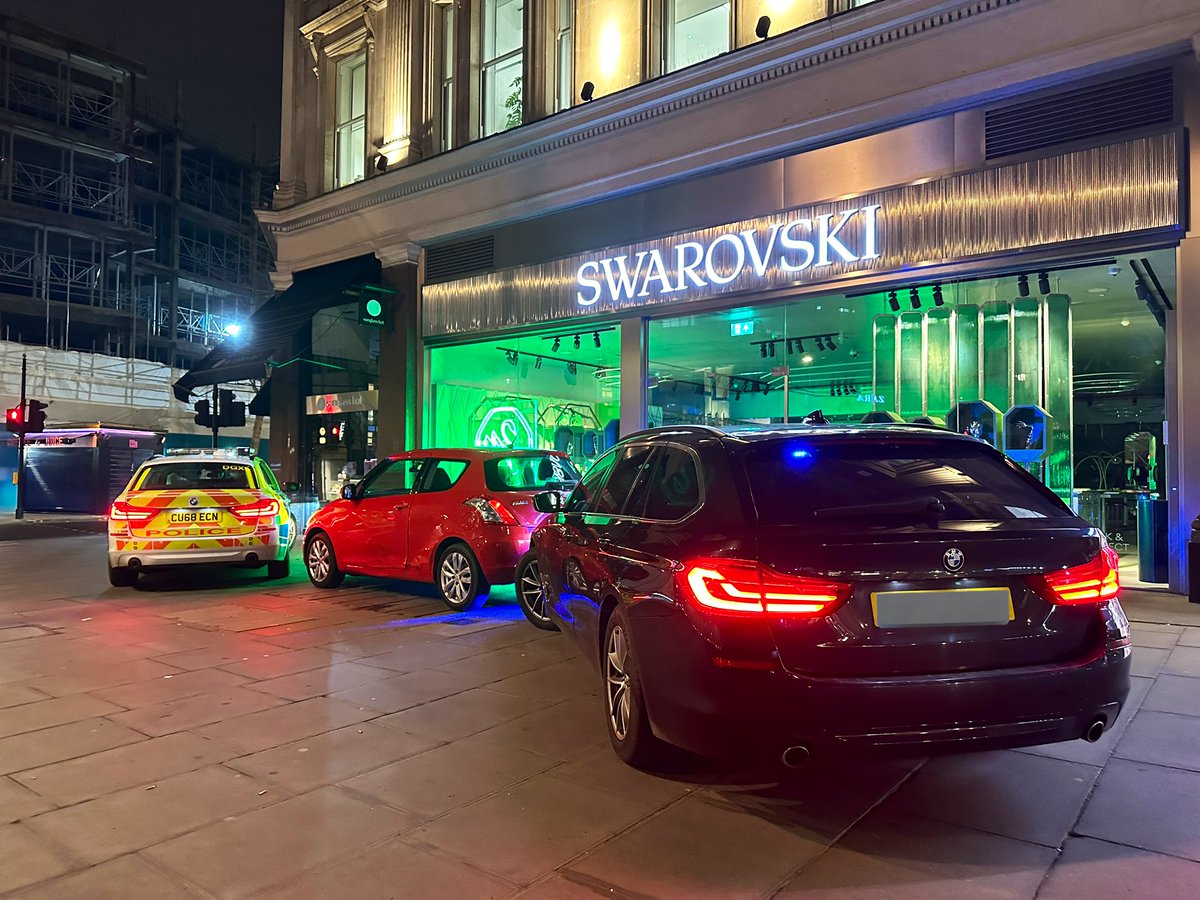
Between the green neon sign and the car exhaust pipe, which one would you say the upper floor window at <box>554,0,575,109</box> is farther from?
the car exhaust pipe

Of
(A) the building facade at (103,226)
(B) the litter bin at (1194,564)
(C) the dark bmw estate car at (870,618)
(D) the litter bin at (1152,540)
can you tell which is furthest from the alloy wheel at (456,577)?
(A) the building facade at (103,226)

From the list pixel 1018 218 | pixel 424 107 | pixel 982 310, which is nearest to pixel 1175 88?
pixel 1018 218

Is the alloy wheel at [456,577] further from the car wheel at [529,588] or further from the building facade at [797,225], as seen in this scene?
the building facade at [797,225]

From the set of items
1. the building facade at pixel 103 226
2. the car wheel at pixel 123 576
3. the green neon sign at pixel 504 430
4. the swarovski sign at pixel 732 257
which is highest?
the building facade at pixel 103 226

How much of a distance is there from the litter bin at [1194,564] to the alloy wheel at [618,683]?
6.77 metres

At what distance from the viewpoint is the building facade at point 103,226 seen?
39.9 metres

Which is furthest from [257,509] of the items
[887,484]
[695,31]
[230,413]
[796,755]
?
[230,413]

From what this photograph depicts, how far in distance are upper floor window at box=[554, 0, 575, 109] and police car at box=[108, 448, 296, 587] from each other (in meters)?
8.51

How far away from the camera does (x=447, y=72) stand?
16562 millimetres

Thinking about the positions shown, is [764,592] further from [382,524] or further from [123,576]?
[123,576]

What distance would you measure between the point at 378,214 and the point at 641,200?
A: 21.6 feet

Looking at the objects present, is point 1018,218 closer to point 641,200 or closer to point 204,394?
point 641,200

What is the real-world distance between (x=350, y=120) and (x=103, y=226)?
3077 centimetres

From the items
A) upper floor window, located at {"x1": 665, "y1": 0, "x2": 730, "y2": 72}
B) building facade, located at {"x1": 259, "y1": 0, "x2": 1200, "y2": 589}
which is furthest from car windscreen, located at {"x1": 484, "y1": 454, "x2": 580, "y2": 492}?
upper floor window, located at {"x1": 665, "y1": 0, "x2": 730, "y2": 72}
